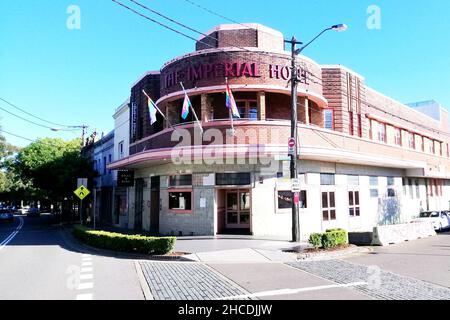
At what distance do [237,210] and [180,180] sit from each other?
131 inches

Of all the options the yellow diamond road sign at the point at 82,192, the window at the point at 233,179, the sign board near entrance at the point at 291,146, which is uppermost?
the sign board near entrance at the point at 291,146

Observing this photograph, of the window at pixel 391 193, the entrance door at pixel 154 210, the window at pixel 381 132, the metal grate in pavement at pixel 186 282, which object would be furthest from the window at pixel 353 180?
the metal grate in pavement at pixel 186 282

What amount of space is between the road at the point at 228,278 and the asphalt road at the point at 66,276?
2 centimetres

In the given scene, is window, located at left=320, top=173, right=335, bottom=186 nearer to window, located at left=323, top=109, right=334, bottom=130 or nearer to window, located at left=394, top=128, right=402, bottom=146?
window, located at left=323, top=109, right=334, bottom=130

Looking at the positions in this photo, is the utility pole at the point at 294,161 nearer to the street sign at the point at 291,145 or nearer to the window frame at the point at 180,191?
the street sign at the point at 291,145

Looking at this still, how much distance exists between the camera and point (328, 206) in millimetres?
19469

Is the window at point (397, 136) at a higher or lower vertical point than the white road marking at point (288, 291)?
higher

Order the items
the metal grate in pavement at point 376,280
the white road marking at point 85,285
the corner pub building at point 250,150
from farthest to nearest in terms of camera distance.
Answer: the corner pub building at point 250,150 < the white road marking at point 85,285 < the metal grate in pavement at point 376,280

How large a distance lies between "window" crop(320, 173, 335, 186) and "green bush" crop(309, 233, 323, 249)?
21.0 feet

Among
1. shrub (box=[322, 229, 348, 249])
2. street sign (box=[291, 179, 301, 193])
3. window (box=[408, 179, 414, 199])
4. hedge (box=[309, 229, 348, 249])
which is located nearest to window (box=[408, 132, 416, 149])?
window (box=[408, 179, 414, 199])

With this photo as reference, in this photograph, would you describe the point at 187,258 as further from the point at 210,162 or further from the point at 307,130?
the point at 307,130

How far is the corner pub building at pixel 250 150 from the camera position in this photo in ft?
55.3

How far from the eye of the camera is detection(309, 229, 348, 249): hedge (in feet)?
42.8

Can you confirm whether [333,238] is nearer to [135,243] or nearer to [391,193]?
[135,243]
